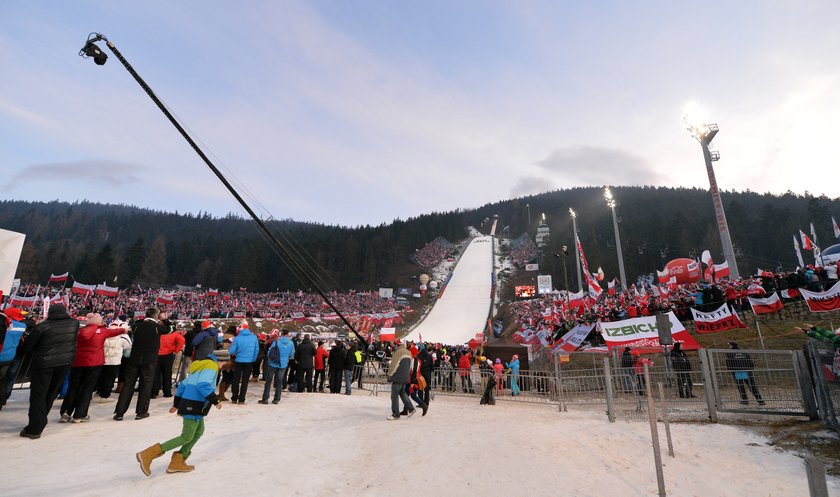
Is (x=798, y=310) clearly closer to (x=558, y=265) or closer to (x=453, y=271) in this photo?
(x=558, y=265)

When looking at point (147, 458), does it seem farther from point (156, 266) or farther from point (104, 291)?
point (156, 266)

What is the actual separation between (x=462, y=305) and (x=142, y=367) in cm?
6445

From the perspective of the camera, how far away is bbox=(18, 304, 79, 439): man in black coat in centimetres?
653

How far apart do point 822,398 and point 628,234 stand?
3922 inches

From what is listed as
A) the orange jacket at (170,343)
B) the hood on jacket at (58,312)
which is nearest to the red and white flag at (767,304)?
the orange jacket at (170,343)

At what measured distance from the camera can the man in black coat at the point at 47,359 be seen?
653 cm

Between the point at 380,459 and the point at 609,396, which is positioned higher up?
the point at 609,396

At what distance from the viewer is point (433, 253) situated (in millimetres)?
117125

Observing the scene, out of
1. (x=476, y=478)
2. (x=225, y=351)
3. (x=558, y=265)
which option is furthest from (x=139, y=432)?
(x=558, y=265)

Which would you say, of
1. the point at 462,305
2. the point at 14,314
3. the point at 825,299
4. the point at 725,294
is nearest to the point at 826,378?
the point at 825,299

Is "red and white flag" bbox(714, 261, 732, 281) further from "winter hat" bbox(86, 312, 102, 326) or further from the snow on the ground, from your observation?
"winter hat" bbox(86, 312, 102, 326)

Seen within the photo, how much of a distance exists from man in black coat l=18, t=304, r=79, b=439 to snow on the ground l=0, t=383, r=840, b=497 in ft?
1.23

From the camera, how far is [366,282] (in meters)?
104

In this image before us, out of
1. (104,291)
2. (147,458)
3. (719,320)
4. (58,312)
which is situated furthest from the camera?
(104,291)
